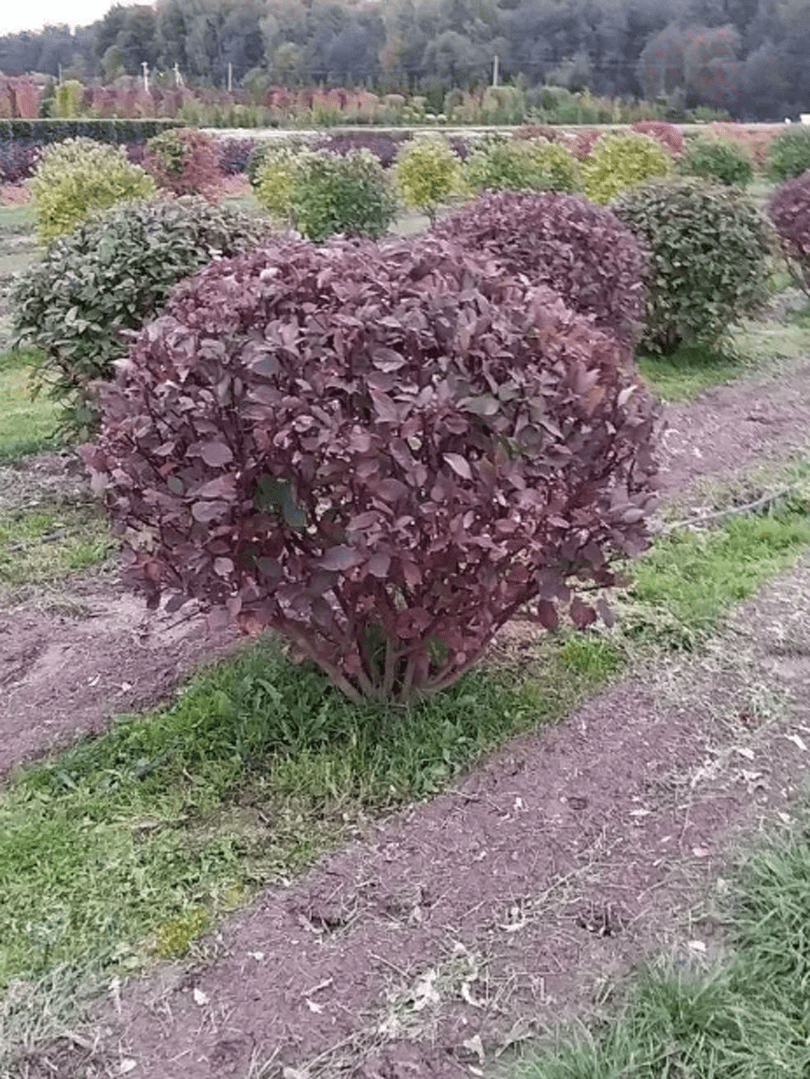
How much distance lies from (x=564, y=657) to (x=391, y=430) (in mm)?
1224

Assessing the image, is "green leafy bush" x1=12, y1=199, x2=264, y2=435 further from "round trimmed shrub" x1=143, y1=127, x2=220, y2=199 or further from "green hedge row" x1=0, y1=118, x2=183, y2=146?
"green hedge row" x1=0, y1=118, x2=183, y2=146

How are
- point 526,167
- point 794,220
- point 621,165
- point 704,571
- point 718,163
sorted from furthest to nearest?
point 718,163 < point 621,165 < point 526,167 < point 794,220 < point 704,571

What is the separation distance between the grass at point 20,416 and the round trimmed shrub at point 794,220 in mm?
5823

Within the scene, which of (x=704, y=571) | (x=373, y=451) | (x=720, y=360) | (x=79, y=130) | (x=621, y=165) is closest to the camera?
(x=373, y=451)

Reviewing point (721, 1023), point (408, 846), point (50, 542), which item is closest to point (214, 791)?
point (408, 846)

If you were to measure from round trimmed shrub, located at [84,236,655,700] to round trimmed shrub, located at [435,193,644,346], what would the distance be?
304 cm

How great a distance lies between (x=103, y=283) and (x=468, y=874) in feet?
9.52

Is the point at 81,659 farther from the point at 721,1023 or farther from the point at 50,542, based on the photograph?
the point at 721,1023

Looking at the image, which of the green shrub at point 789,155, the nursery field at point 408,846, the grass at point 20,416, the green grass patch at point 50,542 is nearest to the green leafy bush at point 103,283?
the green grass patch at point 50,542

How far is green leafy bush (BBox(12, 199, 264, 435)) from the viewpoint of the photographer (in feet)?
14.4

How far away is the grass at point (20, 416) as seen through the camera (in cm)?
537

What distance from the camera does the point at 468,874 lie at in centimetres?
245

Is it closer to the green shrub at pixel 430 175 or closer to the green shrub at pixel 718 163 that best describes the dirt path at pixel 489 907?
the green shrub at pixel 430 175

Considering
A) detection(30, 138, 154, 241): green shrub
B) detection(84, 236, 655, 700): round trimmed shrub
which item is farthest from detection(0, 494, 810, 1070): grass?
detection(30, 138, 154, 241): green shrub
